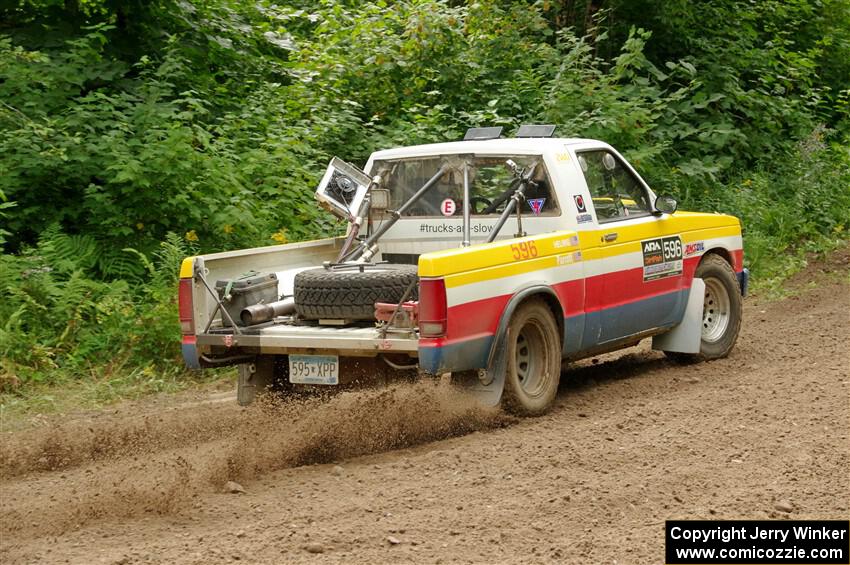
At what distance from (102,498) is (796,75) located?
14.0 m

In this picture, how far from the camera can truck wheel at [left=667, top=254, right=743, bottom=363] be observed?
979 cm

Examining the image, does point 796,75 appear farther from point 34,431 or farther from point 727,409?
point 34,431

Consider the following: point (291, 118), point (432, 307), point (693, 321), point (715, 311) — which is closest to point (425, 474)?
point (432, 307)

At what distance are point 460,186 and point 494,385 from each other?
1.82 metres

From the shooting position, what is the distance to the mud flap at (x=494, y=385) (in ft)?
24.6

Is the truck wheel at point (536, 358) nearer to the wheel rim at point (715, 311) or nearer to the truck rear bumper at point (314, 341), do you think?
the truck rear bumper at point (314, 341)

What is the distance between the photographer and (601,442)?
7027 millimetres

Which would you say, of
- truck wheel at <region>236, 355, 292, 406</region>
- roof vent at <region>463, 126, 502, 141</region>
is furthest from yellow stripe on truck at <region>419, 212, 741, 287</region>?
truck wheel at <region>236, 355, 292, 406</region>

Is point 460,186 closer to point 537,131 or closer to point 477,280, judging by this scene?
point 537,131

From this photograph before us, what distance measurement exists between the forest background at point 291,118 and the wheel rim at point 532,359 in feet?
10.9

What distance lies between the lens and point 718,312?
9.98 meters

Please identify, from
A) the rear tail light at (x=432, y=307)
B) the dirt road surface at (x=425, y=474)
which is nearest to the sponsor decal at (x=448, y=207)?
the dirt road surface at (x=425, y=474)

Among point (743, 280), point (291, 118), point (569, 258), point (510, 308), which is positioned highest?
point (291, 118)

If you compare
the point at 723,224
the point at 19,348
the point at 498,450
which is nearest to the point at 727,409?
the point at 498,450
